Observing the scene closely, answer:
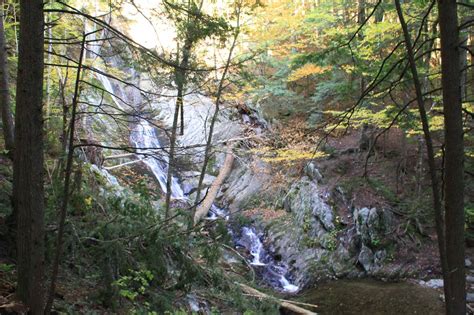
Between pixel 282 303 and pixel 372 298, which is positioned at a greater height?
pixel 282 303

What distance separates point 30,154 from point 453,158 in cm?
373

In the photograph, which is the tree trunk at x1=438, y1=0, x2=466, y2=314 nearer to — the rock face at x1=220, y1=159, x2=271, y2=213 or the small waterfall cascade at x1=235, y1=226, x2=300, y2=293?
the small waterfall cascade at x1=235, y1=226, x2=300, y2=293

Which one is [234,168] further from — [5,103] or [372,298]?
[5,103]

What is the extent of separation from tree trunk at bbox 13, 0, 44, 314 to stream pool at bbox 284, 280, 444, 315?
7.01 m

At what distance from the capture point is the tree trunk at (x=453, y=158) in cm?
297

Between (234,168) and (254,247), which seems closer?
(254,247)

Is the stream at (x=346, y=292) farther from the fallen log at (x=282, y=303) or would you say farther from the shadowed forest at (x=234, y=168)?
the fallen log at (x=282, y=303)

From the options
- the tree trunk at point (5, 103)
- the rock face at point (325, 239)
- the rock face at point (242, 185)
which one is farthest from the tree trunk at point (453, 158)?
the rock face at point (242, 185)

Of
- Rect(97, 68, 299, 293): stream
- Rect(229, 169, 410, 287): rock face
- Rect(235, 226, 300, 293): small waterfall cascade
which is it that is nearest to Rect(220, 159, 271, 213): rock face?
Rect(97, 68, 299, 293): stream

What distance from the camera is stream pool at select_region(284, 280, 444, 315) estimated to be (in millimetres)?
8516

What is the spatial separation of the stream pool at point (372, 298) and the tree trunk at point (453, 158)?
6059 mm

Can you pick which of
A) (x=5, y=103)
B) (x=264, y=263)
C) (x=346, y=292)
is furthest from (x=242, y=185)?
(x=5, y=103)

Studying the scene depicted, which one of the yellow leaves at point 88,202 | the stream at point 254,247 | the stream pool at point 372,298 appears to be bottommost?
the stream pool at point 372,298

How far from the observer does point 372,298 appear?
9.20m
